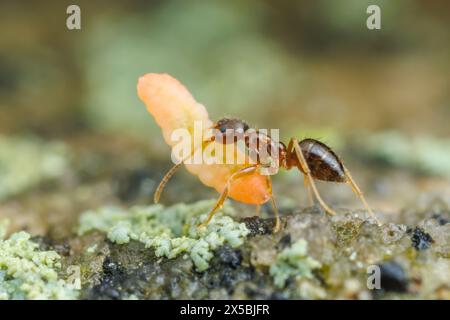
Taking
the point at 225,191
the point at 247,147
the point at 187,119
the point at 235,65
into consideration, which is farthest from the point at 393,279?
the point at 235,65

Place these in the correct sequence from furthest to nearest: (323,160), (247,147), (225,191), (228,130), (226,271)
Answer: (247,147) → (228,130) → (323,160) → (225,191) → (226,271)

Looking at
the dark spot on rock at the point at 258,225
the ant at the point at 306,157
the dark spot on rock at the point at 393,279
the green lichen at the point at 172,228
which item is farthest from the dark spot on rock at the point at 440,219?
the green lichen at the point at 172,228

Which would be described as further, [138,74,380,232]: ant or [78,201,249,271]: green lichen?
[138,74,380,232]: ant

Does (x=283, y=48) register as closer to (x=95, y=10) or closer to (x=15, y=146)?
(x=95, y=10)

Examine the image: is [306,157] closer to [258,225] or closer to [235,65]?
[258,225]

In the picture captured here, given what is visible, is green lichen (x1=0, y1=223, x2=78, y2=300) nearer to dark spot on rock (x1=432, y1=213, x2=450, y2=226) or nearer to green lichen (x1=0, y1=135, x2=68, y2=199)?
green lichen (x1=0, y1=135, x2=68, y2=199)

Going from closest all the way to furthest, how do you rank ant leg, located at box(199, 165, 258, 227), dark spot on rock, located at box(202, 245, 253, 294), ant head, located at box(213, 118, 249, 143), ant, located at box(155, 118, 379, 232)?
dark spot on rock, located at box(202, 245, 253, 294)
ant leg, located at box(199, 165, 258, 227)
ant, located at box(155, 118, 379, 232)
ant head, located at box(213, 118, 249, 143)

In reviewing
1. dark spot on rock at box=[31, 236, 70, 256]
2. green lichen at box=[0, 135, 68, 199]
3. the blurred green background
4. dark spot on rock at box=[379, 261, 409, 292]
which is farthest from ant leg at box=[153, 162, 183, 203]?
the blurred green background
